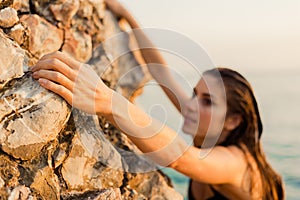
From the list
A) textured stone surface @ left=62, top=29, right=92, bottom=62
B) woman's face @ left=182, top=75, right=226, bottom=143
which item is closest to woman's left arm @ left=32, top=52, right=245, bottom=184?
woman's face @ left=182, top=75, right=226, bottom=143

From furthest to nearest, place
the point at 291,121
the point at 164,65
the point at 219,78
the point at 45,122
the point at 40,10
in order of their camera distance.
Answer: the point at 291,121
the point at 164,65
the point at 219,78
the point at 40,10
the point at 45,122

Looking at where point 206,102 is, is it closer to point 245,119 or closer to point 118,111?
point 245,119

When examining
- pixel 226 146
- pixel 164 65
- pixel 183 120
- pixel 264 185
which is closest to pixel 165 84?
pixel 164 65

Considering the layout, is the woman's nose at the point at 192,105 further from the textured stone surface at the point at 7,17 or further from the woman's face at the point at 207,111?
the textured stone surface at the point at 7,17

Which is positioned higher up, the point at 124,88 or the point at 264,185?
the point at 124,88

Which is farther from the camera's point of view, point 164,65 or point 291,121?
point 291,121

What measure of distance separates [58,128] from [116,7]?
182cm

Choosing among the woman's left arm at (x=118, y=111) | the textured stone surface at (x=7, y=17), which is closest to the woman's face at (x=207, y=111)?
the woman's left arm at (x=118, y=111)

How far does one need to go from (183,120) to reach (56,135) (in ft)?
5.87

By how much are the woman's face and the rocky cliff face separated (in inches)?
24.4

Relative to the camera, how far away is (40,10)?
11.5 feet

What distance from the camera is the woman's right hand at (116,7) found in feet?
13.2

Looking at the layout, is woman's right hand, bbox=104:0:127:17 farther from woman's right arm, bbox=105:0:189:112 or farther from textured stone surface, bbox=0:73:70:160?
textured stone surface, bbox=0:73:70:160

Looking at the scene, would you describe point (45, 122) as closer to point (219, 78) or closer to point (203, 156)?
point (203, 156)
